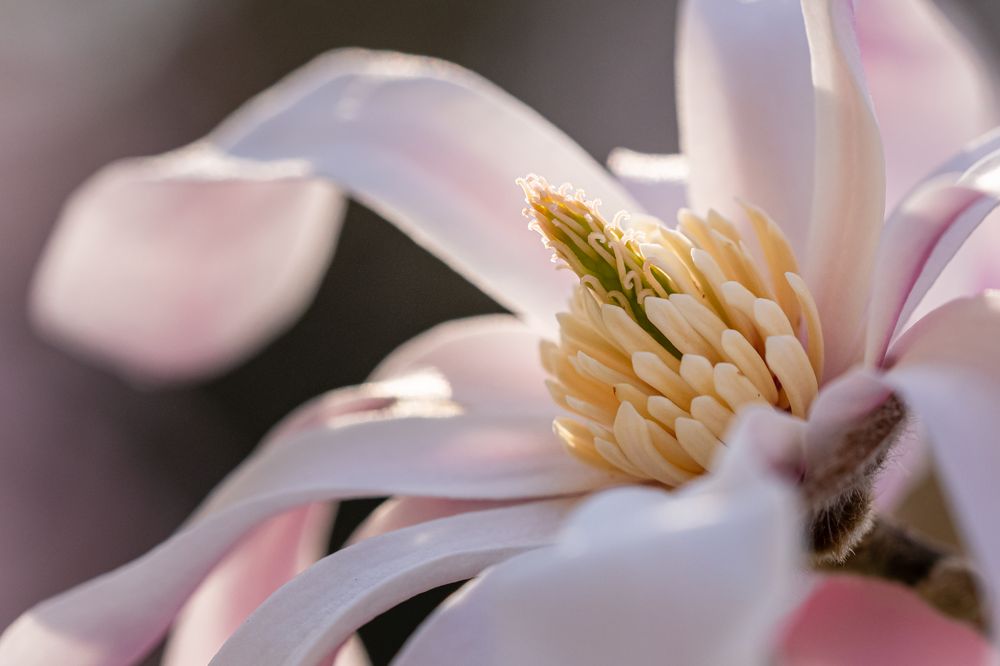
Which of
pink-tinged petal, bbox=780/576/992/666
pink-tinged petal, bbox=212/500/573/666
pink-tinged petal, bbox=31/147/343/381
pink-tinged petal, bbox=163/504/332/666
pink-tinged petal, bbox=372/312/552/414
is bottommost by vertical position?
pink-tinged petal, bbox=780/576/992/666

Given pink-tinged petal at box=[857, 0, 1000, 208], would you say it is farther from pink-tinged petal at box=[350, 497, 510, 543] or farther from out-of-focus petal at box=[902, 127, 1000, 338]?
pink-tinged petal at box=[350, 497, 510, 543]

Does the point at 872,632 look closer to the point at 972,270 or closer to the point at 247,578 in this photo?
the point at 972,270

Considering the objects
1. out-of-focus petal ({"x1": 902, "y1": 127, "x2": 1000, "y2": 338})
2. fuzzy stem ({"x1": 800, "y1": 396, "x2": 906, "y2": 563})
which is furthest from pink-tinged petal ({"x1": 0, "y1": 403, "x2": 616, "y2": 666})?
out-of-focus petal ({"x1": 902, "y1": 127, "x2": 1000, "y2": 338})

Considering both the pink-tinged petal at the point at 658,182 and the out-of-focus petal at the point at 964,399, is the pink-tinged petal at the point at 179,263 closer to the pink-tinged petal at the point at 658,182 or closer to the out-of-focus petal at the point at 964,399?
the pink-tinged petal at the point at 658,182

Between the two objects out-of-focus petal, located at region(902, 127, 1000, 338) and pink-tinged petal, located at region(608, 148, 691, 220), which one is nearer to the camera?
out-of-focus petal, located at region(902, 127, 1000, 338)

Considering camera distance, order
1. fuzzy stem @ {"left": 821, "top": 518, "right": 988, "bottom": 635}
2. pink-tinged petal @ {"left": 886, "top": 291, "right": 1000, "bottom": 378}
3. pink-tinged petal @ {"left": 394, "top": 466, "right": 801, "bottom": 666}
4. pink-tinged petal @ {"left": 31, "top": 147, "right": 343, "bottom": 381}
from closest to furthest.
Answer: pink-tinged petal @ {"left": 394, "top": 466, "right": 801, "bottom": 666} → pink-tinged petal @ {"left": 886, "top": 291, "right": 1000, "bottom": 378} → fuzzy stem @ {"left": 821, "top": 518, "right": 988, "bottom": 635} → pink-tinged petal @ {"left": 31, "top": 147, "right": 343, "bottom": 381}

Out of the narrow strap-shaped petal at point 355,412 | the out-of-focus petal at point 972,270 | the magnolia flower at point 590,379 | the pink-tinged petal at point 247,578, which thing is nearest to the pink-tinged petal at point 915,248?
the magnolia flower at point 590,379

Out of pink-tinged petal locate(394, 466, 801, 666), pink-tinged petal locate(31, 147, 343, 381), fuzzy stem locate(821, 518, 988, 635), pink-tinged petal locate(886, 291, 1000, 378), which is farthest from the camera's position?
pink-tinged petal locate(31, 147, 343, 381)

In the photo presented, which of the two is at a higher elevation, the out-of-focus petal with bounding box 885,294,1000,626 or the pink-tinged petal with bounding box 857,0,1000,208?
the pink-tinged petal with bounding box 857,0,1000,208
